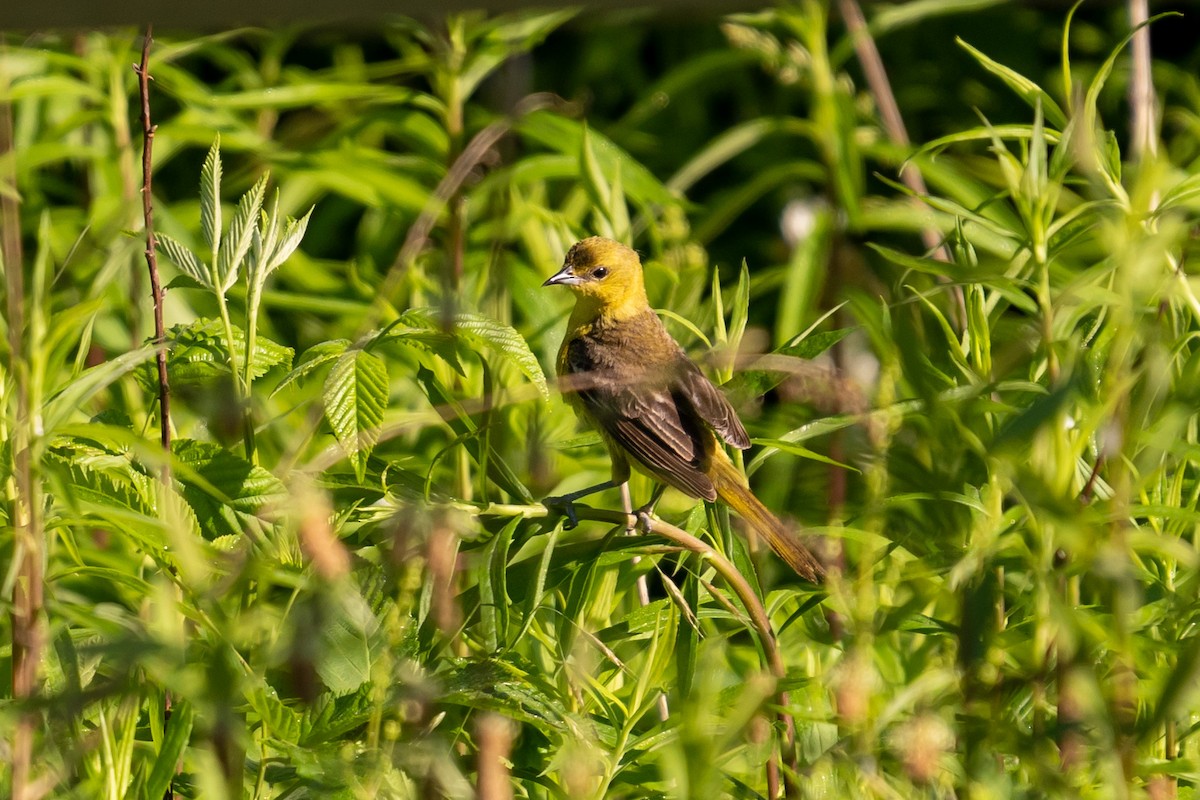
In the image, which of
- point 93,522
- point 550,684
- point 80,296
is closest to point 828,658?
point 550,684

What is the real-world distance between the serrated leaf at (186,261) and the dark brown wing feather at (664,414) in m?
0.77

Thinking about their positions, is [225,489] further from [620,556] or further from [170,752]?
[620,556]

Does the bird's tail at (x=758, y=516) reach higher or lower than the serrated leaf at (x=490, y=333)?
lower

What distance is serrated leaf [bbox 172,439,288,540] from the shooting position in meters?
1.98

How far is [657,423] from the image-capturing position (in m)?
3.21

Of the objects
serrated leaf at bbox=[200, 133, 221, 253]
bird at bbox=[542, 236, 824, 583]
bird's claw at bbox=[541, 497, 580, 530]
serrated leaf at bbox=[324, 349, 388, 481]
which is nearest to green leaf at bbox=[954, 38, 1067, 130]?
bird at bbox=[542, 236, 824, 583]

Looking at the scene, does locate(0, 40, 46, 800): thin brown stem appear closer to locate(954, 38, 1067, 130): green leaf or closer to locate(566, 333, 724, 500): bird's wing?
locate(566, 333, 724, 500): bird's wing

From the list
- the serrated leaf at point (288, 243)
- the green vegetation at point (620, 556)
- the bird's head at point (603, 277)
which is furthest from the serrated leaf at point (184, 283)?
the bird's head at point (603, 277)

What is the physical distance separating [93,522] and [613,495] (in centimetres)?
158

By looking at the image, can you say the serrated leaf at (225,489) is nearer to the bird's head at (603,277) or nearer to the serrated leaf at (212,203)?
the serrated leaf at (212,203)

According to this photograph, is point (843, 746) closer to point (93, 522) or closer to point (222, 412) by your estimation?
point (222, 412)

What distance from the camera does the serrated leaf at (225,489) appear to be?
1.98 m

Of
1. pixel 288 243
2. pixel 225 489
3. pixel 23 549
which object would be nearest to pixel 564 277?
pixel 288 243

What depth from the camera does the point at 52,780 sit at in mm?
1795
